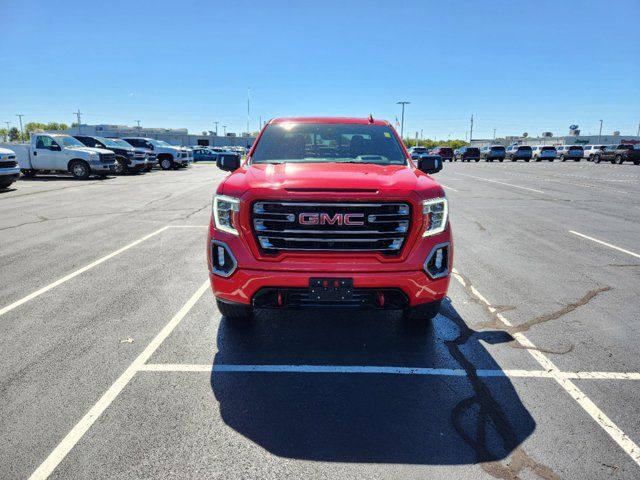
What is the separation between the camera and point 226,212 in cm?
350

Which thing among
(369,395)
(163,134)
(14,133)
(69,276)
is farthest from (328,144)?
(14,133)

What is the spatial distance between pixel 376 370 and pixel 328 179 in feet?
4.99

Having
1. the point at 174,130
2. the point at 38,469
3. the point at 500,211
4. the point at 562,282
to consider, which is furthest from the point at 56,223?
the point at 174,130

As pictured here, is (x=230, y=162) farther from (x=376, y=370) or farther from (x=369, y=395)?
(x=369, y=395)

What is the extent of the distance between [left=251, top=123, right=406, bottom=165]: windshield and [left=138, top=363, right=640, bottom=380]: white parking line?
6.59 feet

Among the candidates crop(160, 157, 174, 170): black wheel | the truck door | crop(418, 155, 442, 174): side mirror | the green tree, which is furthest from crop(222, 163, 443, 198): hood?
the green tree

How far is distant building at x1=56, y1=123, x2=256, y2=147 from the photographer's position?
91.1 meters

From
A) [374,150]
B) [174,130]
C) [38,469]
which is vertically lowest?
[38,469]

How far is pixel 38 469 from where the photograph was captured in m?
2.35

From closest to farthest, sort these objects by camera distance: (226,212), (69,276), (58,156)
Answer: (226,212) < (69,276) < (58,156)

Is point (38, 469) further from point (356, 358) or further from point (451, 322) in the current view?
point (451, 322)

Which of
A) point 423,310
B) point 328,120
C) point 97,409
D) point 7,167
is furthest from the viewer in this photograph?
point 7,167

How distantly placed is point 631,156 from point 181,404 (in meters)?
47.6

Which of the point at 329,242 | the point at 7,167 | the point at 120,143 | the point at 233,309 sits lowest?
the point at 233,309
